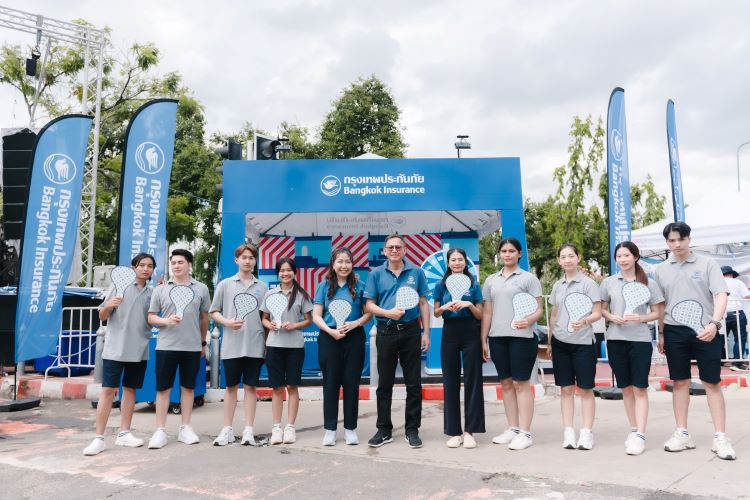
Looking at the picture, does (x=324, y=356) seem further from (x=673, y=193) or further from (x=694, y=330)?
(x=673, y=193)

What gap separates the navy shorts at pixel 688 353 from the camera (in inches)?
173

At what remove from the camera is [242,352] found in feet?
16.2

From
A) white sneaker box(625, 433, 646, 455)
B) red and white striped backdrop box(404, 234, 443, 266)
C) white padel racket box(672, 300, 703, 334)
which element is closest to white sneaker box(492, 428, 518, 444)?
white sneaker box(625, 433, 646, 455)

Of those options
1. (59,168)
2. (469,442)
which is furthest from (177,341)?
(59,168)

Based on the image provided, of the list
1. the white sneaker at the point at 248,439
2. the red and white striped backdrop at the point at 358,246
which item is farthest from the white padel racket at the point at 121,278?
the red and white striped backdrop at the point at 358,246

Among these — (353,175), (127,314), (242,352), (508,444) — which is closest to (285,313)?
(242,352)

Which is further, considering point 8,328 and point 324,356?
point 8,328

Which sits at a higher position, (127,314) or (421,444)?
(127,314)

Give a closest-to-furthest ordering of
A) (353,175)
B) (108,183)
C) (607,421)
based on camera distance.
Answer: (607,421) → (353,175) → (108,183)

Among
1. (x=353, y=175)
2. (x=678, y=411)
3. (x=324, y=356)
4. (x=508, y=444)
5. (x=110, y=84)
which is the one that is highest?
(x=110, y=84)

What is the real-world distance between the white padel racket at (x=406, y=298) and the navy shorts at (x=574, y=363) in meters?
1.14

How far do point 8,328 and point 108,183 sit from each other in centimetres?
1524

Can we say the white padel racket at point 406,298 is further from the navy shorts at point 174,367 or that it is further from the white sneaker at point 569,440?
the navy shorts at point 174,367

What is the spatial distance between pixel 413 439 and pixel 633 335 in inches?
73.3
